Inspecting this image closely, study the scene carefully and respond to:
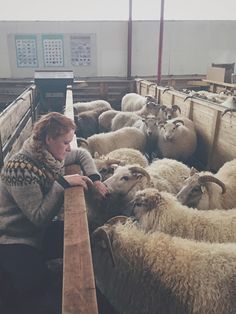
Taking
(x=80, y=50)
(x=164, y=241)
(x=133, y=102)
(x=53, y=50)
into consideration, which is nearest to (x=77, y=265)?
(x=164, y=241)

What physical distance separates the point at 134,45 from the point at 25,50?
3.70m

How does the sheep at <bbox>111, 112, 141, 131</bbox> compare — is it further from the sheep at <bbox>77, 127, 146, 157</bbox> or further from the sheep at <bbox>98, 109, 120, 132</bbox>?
the sheep at <bbox>77, 127, 146, 157</bbox>

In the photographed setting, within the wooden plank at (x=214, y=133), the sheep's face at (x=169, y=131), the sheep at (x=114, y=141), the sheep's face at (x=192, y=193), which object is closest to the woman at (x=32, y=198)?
the sheep's face at (x=192, y=193)

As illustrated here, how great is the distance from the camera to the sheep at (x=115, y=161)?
336cm

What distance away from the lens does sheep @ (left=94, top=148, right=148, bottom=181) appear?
3357 mm

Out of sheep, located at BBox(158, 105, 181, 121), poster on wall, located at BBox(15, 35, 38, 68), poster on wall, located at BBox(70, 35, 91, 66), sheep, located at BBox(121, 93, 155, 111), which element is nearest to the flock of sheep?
sheep, located at BBox(158, 105, 181, 121)

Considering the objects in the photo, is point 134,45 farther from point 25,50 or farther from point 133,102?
point 133,102

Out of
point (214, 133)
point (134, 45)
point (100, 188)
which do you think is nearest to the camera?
point (100, 188)

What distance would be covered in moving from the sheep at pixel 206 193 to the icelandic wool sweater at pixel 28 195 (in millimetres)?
1137

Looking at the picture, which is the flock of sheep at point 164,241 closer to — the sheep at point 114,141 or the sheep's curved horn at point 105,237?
the sheep's curved horn at point 105,237

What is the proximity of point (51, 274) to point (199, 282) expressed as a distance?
4.23ft

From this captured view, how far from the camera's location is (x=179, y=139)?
4867 millimetres

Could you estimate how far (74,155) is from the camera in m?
2.62

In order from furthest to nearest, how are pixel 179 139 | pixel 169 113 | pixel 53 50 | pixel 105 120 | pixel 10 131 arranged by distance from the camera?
1. pixel 53 50
2. pixel 105 120
3. pixel 169 113
4. pixel 179 139
5. pixel 10 131
